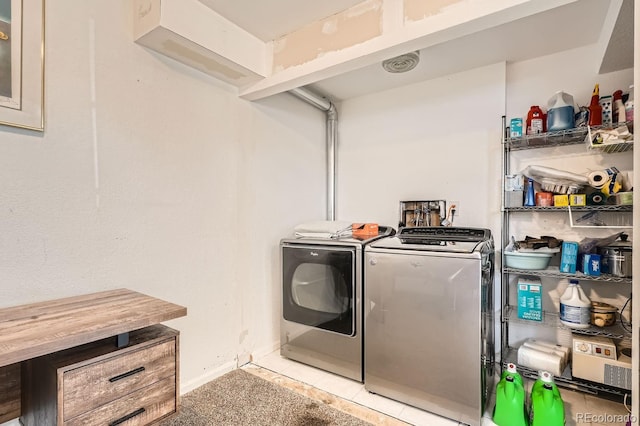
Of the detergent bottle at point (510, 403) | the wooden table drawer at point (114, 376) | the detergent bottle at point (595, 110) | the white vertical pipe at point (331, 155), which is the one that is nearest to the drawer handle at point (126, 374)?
the wooden table drawer at point (114, 376)

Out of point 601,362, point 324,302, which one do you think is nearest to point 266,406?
point 324,302

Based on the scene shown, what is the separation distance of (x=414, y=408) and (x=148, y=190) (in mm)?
1994

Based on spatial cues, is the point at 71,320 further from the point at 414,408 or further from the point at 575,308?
the point at 575,308

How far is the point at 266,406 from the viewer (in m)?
1.82

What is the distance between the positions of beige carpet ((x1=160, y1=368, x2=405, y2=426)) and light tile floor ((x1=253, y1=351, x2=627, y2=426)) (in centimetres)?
7

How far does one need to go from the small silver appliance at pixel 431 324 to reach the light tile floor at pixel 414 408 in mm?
51

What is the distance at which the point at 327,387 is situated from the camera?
2.05 metres

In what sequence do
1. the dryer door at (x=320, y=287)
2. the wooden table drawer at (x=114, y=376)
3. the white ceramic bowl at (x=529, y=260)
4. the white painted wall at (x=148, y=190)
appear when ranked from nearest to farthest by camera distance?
A: 1. the wooden table drawer at (x=114, y=376)
2. the white painted wall at (x=148, y=190)
3. the white ceramic bowl at (x=529, y=260)
4. the dryer door at (x=320, y=287)

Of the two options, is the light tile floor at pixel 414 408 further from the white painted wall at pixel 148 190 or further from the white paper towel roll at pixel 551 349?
the white painted wall at pixel 148 190

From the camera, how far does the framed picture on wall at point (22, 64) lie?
1.28 m

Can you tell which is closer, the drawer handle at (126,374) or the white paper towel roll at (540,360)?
the drawer handle at (126,374)

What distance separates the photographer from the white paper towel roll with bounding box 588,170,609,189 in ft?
6.14

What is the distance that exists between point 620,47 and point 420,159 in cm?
134

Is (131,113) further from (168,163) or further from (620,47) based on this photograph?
(620,47)
